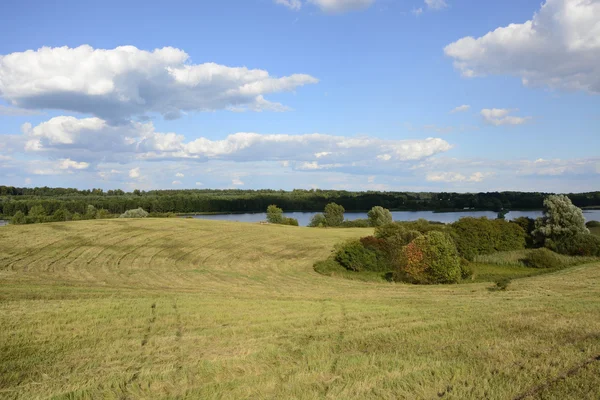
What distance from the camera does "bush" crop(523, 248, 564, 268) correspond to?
48531 mm

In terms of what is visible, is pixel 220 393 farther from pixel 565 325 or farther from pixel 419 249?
pixel 419 249

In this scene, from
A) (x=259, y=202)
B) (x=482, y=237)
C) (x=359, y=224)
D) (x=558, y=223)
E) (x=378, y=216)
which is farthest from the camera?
(x=259, y=202)

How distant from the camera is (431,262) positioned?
119 ft

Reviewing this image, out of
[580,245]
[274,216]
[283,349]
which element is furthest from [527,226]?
[283,349]

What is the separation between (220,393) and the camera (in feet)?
23.7

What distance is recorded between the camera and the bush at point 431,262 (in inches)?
1420

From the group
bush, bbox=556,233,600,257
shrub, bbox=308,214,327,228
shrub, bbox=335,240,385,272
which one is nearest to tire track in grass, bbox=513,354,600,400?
shrub, bbox=335,240,385,272

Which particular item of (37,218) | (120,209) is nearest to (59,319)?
(37,218)

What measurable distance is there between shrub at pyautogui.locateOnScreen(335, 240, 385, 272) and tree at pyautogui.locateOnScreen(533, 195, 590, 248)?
28.8m

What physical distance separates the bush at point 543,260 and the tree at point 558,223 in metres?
9.08

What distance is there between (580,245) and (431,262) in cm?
2955

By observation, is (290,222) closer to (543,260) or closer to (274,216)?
(274,216)

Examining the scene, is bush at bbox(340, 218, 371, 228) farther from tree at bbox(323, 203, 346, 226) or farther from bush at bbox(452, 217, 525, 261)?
bush at bbox(452, 217, 525, 261)

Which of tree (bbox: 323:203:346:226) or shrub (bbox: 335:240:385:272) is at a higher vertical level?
tree (bbox: 323:203:346:226)
